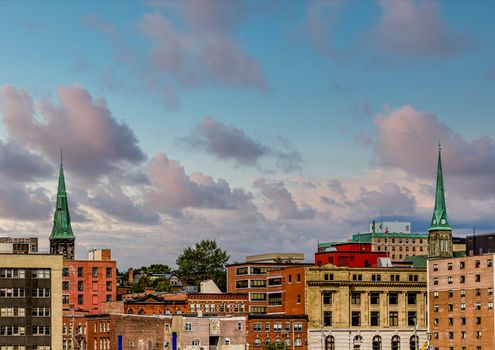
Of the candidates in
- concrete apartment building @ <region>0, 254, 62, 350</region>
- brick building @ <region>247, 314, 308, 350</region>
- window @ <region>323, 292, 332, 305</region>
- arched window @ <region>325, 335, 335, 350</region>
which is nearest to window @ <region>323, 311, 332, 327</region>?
window @ <region>323, 292, 332, 305</region>

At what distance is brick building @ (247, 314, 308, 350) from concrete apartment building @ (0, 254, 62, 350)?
135 feet

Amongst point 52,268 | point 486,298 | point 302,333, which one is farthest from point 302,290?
point 52,268

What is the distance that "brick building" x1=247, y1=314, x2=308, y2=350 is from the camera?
192 meters

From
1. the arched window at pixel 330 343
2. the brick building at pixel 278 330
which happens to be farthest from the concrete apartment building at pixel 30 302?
the arched window at pixel 330 343

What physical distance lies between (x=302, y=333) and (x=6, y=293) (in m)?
58.1

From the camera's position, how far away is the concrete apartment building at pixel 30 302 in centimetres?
15938

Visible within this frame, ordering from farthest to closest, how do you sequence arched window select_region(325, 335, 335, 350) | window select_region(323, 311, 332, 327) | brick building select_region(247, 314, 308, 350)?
window select_region(323, 311, 332, 327), arched window select_region(325, 335, 335, 350), brick building select_region(247, 314, 308, 350)

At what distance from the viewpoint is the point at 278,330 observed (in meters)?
194

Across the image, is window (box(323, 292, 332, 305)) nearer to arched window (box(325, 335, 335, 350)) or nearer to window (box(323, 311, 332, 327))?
window (box(323, 311, 332, 327))

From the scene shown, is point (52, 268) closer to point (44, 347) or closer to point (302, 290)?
point (44, 347)

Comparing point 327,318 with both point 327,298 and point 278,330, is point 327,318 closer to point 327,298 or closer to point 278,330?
point 327,298

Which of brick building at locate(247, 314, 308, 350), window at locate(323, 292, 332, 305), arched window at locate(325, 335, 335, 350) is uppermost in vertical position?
window at locate(323, 292, 332, 305)

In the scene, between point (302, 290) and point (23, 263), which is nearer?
point (23, 263)

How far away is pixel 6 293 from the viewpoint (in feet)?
529
